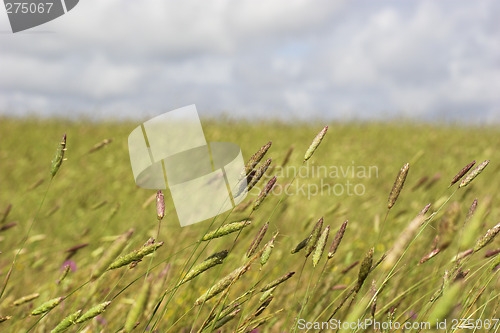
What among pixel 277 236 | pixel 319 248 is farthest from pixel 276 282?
pixel 277 236

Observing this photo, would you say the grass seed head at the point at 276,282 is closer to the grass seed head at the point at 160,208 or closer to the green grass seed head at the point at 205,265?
the green grass seed head at the point at 205,265

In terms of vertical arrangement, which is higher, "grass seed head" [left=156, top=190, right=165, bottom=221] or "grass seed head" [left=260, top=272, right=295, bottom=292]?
"grass seed head" [left=156, top=190, right=165, bottom=221]

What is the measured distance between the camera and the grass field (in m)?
1.07

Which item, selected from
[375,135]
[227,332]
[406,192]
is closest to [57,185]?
[227,332]

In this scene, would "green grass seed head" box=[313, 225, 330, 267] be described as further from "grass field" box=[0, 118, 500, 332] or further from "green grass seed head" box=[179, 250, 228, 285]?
"green grass seed head" box=[179, 250, 228, 285]

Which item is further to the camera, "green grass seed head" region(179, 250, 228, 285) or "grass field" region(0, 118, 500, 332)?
"grass field" region(0, 118, 500, 332)

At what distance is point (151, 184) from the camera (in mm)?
3084

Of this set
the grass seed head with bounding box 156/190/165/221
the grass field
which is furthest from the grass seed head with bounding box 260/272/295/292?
the grass seed head with bounding box 156/190/165/221

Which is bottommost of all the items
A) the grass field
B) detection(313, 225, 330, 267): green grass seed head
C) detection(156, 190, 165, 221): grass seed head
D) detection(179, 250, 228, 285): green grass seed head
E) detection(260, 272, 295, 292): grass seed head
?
the grass field

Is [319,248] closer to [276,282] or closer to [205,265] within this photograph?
[276,282]

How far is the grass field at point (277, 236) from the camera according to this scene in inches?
42.1

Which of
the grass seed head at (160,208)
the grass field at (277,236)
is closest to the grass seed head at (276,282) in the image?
the grass field at (277,236)

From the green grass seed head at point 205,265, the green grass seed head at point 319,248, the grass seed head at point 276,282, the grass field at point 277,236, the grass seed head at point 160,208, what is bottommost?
the grass field at point 277,236

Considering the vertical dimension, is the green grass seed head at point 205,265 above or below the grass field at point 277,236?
above
